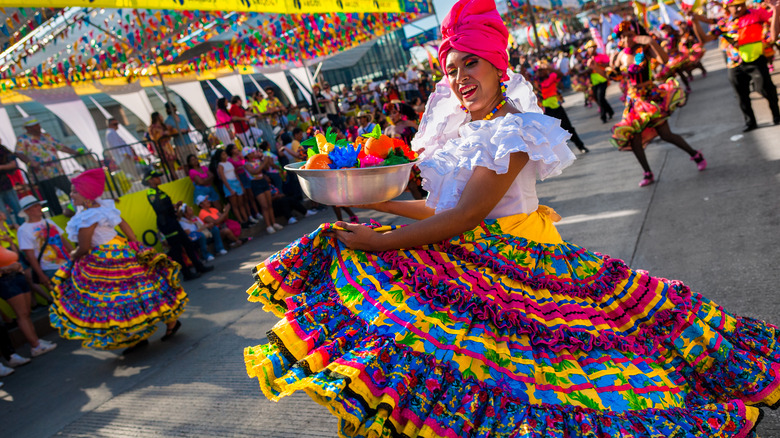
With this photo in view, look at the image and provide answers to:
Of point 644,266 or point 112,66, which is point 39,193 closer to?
point 112,66

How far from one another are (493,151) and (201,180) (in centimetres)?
896

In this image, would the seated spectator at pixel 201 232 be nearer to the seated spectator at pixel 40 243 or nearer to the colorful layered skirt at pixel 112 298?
the seated spectator at pixel 40 243

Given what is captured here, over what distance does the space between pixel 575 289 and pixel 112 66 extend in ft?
44.1

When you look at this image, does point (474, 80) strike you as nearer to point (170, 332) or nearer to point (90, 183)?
point (90, 183)

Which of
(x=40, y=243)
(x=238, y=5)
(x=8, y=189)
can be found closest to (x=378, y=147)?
(x=40, y=243)

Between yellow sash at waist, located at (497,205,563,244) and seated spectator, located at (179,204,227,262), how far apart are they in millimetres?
7281

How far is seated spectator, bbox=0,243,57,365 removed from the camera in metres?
5.86

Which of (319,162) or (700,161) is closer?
(319,162)

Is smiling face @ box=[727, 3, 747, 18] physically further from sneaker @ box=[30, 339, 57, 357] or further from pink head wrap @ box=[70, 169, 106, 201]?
sneaker @ box=[30, 339, 57, 357]

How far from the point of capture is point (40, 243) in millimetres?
7004

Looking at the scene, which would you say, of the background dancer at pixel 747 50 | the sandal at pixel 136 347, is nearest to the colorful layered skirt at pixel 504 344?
the sandal at pixel 136 347

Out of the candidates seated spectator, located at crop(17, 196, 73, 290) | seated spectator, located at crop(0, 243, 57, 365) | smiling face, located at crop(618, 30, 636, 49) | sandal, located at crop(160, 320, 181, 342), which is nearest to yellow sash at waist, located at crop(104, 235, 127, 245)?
sandal, located at crop(160, 320, 181, 342)

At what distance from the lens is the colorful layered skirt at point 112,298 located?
5105 millimetres

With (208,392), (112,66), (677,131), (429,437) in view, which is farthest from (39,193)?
(677,131)
